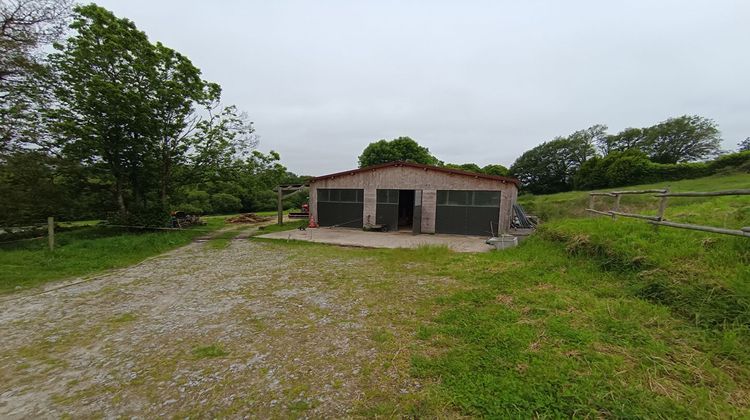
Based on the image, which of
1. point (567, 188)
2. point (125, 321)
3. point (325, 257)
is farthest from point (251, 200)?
point (567, 188)

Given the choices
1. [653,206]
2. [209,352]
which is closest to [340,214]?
[209,352]

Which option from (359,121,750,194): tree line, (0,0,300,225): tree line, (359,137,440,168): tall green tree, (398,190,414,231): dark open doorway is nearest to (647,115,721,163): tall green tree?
(359,121,750,194): tree line

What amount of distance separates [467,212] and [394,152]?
73.3 feet

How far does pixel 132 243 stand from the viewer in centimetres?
988

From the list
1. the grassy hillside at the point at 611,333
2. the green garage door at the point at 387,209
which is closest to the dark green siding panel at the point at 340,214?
the green garage door at the point at 387,209

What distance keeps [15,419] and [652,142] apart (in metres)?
55.6

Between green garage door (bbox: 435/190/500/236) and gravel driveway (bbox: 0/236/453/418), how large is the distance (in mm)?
7534

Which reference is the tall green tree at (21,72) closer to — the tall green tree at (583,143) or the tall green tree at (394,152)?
the tall green tree at (394,152)

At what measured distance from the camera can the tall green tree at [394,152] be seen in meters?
34.2

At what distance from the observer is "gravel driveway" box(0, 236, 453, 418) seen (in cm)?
245

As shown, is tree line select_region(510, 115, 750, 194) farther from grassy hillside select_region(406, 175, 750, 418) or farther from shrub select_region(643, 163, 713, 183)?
grassy hillside select_region(406, 175, 750, 418)

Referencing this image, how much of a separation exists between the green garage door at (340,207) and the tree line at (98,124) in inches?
246

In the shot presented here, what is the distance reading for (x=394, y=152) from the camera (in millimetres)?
34062

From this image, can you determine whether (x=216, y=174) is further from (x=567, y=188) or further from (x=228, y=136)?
(x=567, y=188)
